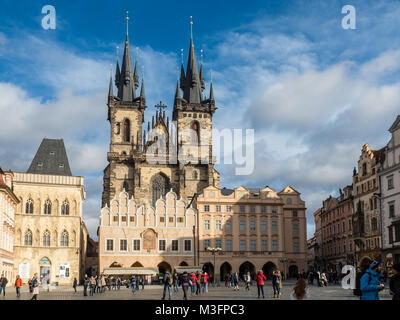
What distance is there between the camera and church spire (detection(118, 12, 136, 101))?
10400 centimetres

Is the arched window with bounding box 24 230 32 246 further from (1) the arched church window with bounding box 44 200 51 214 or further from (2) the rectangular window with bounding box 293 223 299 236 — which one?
(2) the rectangular window with bounding box 293 223 299 236

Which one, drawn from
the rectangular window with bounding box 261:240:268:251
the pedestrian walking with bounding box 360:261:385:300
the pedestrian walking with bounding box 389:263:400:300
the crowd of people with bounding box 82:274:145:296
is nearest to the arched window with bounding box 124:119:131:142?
the rectangular window with bounding box 261:240:268:251

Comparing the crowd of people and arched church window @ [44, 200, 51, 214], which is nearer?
the crowd of people

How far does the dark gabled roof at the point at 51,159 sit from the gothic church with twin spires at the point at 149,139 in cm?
1951

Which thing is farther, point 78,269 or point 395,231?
point 78,269

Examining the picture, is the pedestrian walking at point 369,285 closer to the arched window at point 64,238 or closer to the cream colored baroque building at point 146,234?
the arched window at point 64,238

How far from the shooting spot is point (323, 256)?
88.2 meters

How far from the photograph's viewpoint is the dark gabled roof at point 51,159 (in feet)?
232

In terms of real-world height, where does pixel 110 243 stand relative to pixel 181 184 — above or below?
below

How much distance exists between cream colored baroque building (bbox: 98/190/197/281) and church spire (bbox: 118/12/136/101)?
33363mm

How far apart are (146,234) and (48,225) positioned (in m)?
13.0

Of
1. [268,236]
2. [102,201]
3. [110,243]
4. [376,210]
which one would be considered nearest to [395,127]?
[376,210]
